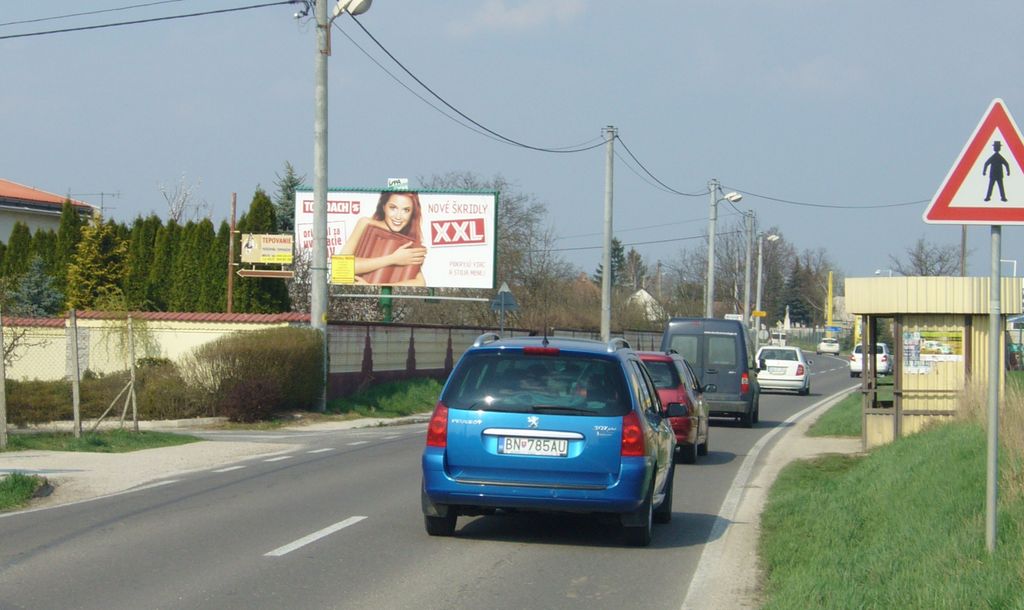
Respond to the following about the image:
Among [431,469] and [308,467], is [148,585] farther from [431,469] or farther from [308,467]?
[308,467]

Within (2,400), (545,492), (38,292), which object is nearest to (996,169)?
(545,492)

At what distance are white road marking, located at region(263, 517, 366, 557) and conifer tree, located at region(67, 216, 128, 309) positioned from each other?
105 ft

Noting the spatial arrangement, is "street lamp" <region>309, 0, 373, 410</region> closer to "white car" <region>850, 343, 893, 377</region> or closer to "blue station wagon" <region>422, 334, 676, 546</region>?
"blue station wagon" <region>422, 334, 676, 546</region>

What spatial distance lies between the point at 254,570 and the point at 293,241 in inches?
1268

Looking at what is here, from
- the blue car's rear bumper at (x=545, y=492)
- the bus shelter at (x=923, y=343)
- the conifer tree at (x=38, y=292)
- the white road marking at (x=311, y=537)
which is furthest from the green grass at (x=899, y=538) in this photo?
the conifer tree at (x=38, y=292)

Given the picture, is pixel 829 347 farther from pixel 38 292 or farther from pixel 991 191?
pixel 991 191

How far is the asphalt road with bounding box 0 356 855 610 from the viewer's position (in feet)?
23.9

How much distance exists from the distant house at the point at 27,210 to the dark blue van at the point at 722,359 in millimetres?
38186

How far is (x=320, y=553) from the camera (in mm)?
8742

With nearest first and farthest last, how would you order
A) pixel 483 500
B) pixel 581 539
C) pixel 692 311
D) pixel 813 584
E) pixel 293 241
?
pixel 813 584
pixel 483 500
pixel 581 539
pixel 293 241
pixel 692 311

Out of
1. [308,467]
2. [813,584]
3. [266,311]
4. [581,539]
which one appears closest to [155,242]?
[266,311]

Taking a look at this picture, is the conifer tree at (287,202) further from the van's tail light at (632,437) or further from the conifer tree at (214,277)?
the van's tail light at (632,437)

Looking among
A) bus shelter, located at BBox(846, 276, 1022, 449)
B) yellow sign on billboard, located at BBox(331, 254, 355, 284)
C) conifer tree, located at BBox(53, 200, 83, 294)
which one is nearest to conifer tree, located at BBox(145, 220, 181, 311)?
conifer tree, located at BBox(53, 200, 83, 294)

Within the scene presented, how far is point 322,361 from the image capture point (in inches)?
1024
